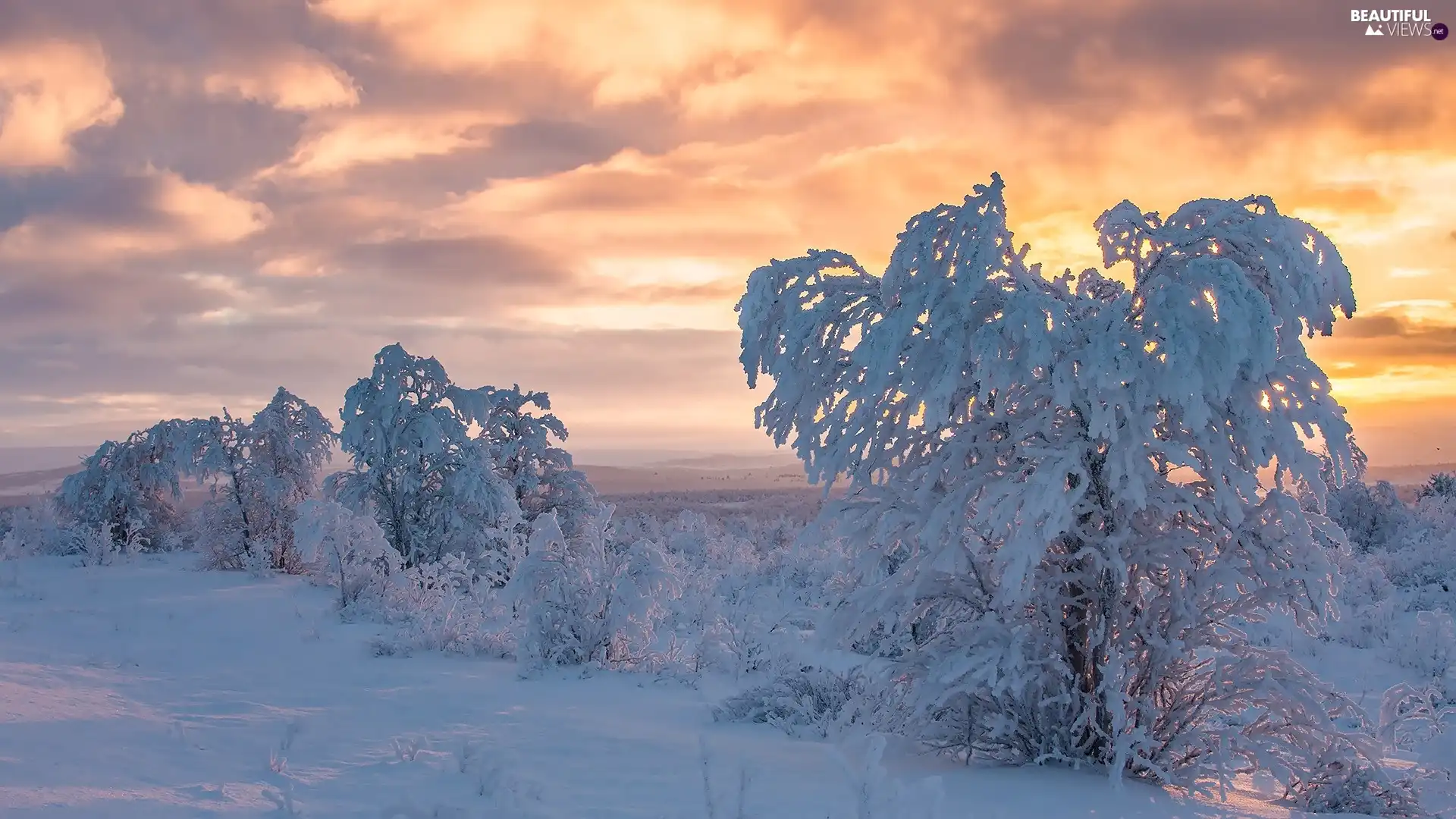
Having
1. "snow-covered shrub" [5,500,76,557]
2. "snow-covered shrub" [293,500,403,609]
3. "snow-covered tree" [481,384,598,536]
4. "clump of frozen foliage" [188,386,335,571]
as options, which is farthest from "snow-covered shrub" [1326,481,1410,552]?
"snow-covered shrub" [5,500,76,557]

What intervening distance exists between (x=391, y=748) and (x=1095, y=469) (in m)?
4.92

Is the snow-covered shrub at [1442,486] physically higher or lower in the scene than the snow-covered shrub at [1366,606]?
higher

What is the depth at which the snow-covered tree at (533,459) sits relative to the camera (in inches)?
833

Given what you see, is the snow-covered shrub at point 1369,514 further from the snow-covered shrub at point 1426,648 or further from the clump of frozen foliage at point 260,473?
the clump of frozen foliage at point 260,473

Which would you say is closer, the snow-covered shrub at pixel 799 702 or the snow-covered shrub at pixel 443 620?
the snow-covered shrub at pixel 799 702

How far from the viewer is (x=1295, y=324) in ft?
20.5

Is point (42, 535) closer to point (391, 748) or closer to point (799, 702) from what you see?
point (391, 748)

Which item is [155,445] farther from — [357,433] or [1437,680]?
[1437,680]

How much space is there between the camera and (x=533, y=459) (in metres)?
21.7

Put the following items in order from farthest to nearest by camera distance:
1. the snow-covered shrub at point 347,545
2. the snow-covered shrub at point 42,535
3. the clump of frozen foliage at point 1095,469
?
the snow-covered shrub at point 42,535 → the snow-covered shrub at point 347,545 → the clump of frozen foliage at point 1095,469

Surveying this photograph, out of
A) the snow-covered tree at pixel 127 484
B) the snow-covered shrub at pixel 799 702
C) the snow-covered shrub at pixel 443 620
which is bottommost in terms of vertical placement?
the snow-covered shrub at pixel 799 702

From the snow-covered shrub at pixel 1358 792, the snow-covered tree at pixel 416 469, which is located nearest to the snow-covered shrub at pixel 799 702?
the snow-covered shrub at pixel 1358 792

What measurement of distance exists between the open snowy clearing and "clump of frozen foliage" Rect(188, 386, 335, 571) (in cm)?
833

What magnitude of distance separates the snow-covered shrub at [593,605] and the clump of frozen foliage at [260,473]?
10251mm
